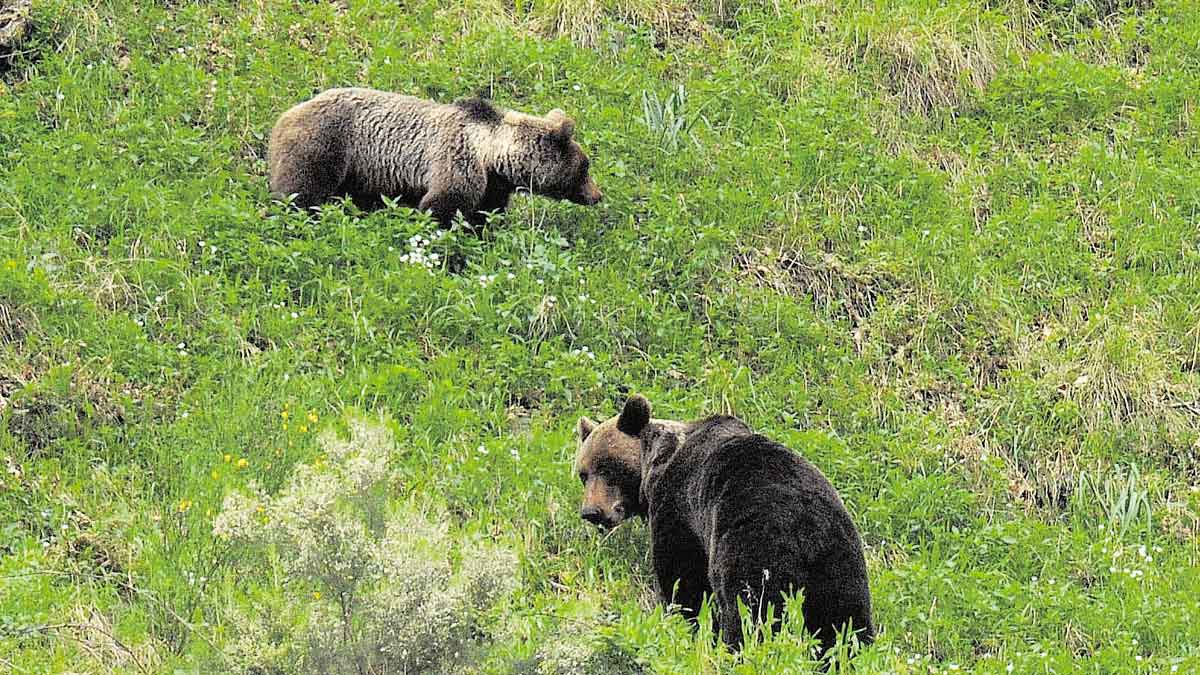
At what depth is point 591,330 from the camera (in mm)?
8953

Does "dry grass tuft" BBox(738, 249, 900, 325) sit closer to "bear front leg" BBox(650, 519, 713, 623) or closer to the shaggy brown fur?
the shaggy brown fur

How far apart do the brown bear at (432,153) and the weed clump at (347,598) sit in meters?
4.78

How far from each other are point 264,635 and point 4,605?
1.62 metres

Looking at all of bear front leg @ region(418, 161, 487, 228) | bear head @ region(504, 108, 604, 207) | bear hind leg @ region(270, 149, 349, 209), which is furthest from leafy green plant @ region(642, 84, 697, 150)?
bear hind leg @ region(270, 149, 349, 209)

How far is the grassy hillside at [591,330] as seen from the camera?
5.60 meters

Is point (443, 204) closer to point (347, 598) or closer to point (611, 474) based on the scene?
point (611, 474)

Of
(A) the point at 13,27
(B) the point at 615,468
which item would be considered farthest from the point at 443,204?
(A) the point at 13,27

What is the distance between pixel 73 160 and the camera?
925cm

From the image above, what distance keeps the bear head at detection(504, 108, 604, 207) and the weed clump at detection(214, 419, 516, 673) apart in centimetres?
488

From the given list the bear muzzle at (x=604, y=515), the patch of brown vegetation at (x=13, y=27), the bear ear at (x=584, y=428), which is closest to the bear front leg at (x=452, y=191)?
the bear ear at (x=584, y=428)

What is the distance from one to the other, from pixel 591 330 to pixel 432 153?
1533mm

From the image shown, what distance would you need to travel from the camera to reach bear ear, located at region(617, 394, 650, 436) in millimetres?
7191

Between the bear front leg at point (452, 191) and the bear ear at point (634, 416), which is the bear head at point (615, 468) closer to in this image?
the bear ear at point (634, 416)

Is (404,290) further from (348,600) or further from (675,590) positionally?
(348,600)
